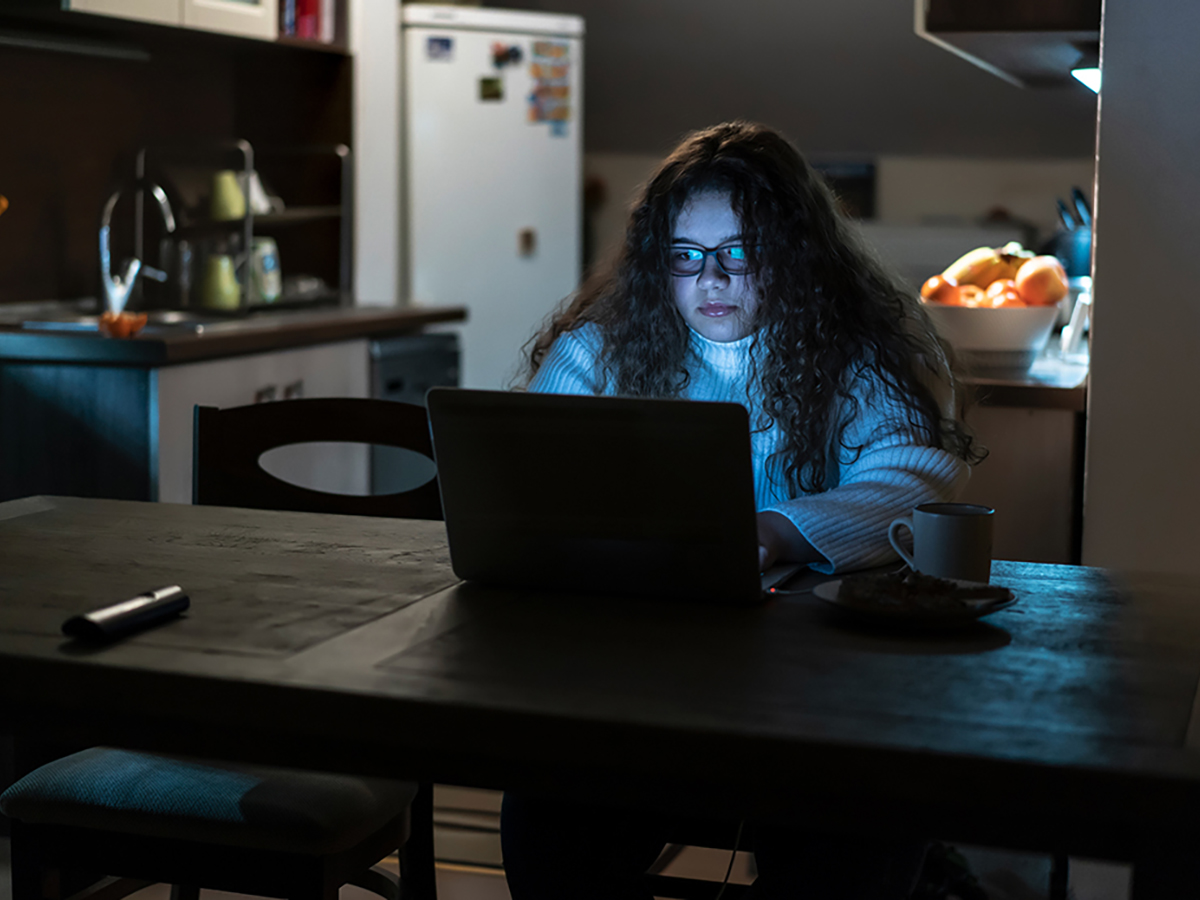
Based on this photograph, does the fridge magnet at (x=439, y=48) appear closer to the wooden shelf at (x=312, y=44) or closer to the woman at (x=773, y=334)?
the wooden shelf at (x=312, y=44)

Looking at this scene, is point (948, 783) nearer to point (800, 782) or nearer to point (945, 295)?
point (800, 782)

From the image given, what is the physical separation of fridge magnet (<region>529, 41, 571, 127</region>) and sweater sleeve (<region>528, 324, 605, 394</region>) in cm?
298

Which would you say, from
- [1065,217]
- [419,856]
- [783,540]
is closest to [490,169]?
[1065,217]

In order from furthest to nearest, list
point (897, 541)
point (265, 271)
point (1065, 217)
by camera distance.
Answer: point (265, 271)
point (1065, 217)
point (897, 541)

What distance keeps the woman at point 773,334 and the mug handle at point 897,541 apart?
0.11 ft

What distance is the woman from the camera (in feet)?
4.95

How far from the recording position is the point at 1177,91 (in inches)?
74.3

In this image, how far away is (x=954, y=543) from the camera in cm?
119

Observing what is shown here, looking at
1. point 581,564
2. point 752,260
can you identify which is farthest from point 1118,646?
point 752,260

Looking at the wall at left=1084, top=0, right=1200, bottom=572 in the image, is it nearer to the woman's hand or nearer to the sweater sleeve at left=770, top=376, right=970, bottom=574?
the sweater sleeve at left=770, top=376, right=970, bottom=574

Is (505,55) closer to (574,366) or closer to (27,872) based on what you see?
(574,366)

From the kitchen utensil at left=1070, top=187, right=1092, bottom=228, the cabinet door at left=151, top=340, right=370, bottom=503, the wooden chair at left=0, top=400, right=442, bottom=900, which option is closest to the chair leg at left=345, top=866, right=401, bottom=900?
the wooden chair at left=0, top=400, right=442, bottom=900

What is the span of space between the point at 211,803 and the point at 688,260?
77 centimetres

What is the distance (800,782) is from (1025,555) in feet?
4.93
